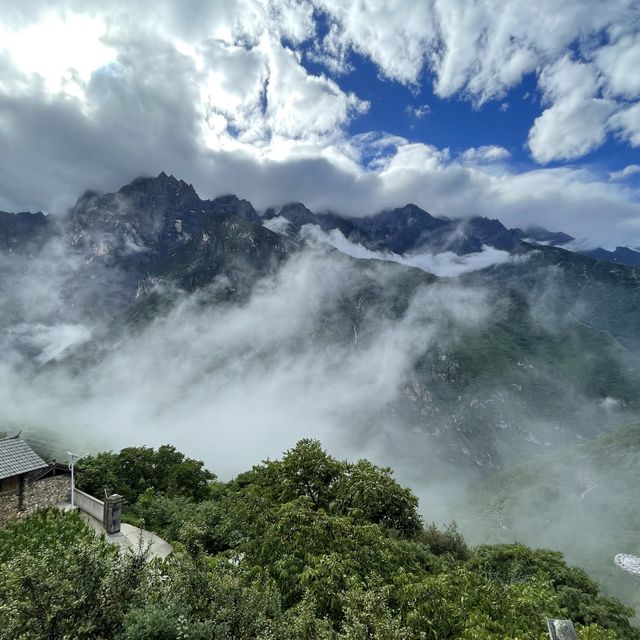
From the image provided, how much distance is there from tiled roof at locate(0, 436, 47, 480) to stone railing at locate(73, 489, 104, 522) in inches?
159

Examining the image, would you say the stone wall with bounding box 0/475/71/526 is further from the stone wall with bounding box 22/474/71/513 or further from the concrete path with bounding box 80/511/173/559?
the concrete path with bounding box 80/511/173/559

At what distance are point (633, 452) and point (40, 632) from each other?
787 feet

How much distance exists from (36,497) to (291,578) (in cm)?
2326

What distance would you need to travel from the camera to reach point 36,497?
3122 centimetres

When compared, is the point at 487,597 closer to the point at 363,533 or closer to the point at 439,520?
the point at 363,533

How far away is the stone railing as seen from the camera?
101 ft

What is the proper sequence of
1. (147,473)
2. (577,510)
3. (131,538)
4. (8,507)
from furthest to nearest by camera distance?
(577,510)
(147,473)
(8,507)
(131,538)

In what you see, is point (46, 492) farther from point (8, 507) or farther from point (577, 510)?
point (577, 510)

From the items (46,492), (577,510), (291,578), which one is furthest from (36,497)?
(577,510)

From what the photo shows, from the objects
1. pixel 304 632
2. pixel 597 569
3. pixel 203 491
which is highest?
pixel 203 491

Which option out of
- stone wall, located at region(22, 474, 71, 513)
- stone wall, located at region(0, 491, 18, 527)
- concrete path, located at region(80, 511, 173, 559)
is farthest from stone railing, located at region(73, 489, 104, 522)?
stone wall, located at region(0, 491, 18, 527)

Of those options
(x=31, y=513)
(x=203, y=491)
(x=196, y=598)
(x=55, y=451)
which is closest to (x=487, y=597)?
(x=196, y=598)

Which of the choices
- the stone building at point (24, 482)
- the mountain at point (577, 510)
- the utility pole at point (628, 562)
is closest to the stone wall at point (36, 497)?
the stone building at point (24, 482)

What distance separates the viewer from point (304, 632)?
11.8 metres
